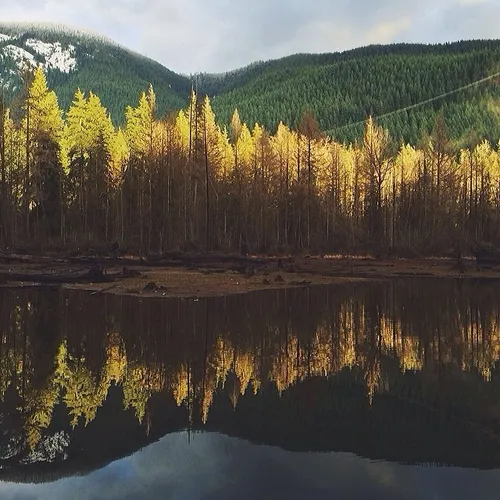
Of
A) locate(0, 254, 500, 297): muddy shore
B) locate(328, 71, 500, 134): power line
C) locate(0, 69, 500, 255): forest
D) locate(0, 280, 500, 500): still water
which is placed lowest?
locate(0, 280, 500, 500): still water

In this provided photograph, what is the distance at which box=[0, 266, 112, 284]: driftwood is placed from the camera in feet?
99.6

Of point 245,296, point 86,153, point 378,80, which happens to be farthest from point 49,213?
point 378,80

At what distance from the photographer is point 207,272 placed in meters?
36.6

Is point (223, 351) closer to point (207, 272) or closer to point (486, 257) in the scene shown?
point (207, 272)

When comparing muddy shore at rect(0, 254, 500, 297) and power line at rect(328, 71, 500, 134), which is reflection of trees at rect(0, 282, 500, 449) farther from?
power line at rect(328, 71, 500, 134)

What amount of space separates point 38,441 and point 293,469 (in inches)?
149

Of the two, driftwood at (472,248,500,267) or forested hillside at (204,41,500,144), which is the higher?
forested hillside at (204,41,500,144)

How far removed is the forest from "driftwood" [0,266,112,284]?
1378 centimetres

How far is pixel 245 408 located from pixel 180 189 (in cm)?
4705

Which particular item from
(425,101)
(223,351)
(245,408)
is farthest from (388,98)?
Result: (245,408)

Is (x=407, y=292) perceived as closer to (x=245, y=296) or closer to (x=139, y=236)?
(x=245, y=296)

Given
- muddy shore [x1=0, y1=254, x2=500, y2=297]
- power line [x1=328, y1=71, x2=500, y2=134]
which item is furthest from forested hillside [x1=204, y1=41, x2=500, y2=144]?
muddy shore [x1=0, y1=254, x2=500, y2=297]

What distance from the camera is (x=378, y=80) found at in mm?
186000

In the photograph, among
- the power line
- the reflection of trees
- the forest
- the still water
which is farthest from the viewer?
the power line
